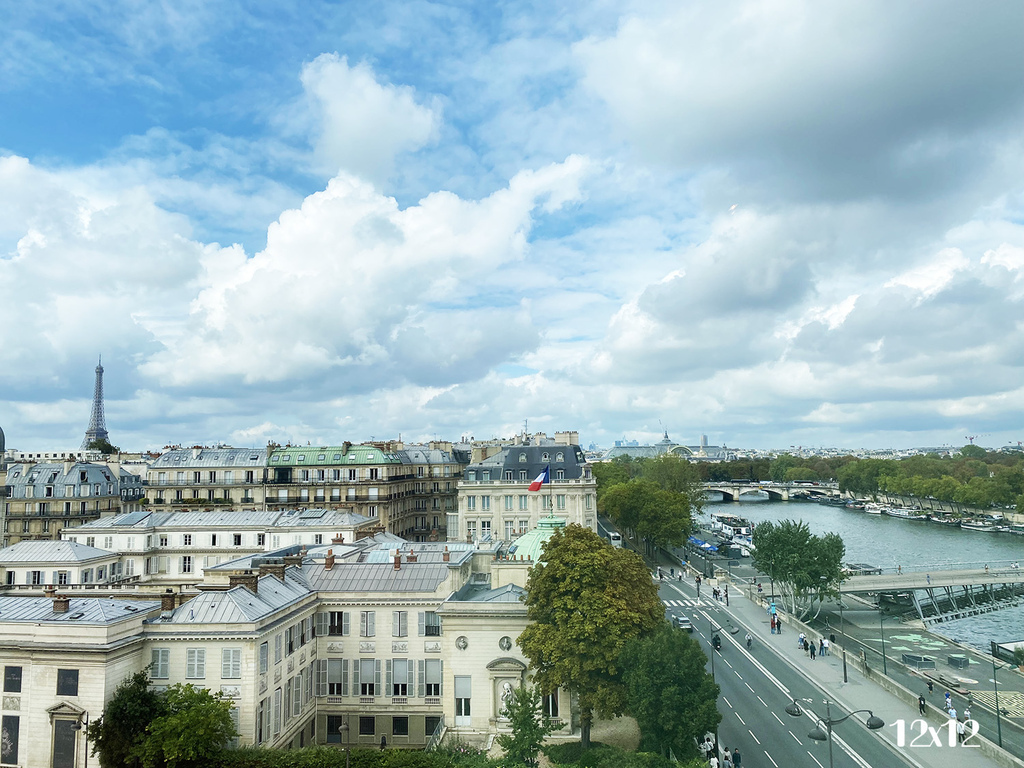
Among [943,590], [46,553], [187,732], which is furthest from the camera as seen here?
[943,590]

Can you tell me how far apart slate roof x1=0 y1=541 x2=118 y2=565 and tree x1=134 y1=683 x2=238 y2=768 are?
3474cm

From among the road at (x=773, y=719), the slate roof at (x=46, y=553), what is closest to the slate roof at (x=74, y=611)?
the slate roof at (x=46, y=553)

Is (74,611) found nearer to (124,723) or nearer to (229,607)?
(124,723)

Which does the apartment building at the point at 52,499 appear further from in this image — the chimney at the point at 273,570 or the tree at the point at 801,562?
the tree at the point at 801,562

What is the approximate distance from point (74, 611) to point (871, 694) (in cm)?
4752

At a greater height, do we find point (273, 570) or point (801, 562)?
point (273, 570)

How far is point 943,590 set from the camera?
303ft

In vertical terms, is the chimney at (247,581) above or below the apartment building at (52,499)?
below

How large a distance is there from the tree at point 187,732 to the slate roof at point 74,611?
16.8ft

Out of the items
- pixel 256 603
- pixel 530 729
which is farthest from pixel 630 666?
pixel 256 603

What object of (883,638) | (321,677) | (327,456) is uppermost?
(327,456)

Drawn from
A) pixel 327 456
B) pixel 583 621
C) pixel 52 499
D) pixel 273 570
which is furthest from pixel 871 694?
pixel 52 499

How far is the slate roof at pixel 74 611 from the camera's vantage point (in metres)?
36.5

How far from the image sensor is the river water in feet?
255
